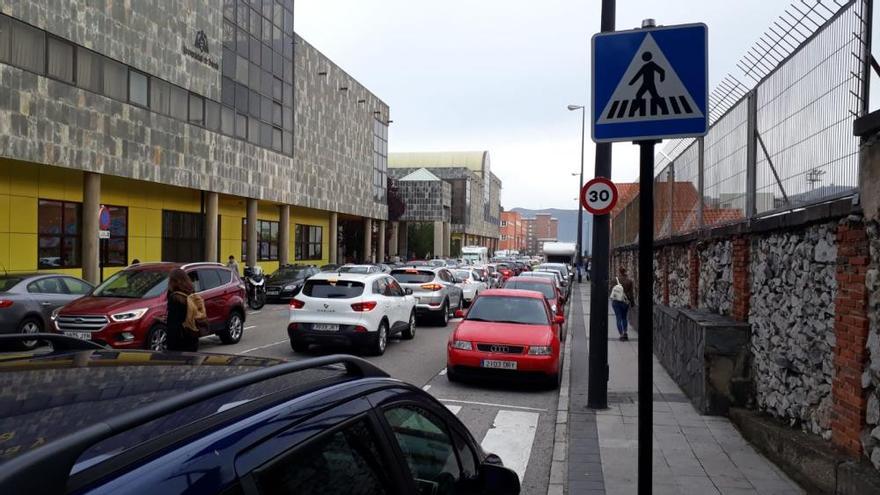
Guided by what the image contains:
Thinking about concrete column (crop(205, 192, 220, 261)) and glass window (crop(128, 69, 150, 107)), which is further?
concrete column (crop(205, 192, 220, 261))

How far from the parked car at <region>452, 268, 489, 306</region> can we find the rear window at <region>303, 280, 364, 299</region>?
1199cm

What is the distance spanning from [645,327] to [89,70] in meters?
23.8

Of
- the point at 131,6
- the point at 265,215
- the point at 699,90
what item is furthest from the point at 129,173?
the point at 699,90

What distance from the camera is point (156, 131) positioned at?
26.1 meters

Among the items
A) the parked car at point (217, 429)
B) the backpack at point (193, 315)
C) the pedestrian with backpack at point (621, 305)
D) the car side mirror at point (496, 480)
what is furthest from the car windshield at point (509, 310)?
the parked car at point (217, 429)

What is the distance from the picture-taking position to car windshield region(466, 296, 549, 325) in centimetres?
1098

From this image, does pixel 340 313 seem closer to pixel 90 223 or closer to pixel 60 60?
pixel 90 223

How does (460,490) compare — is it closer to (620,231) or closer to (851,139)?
(851,139)

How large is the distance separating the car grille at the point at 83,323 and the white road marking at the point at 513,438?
6660mm

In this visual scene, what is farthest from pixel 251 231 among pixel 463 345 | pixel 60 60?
pixel 463 345

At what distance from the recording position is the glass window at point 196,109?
92.8 ft

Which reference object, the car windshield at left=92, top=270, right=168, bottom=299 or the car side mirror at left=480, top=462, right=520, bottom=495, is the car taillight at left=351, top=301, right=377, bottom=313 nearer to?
the car windshield at left=92, top=270, right=168, bottom=299

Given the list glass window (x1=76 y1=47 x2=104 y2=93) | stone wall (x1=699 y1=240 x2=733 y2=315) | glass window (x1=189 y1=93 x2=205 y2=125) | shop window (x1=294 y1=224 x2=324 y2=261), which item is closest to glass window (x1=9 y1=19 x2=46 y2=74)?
glass window (x1=76 y1=47 x2=104 y2=93)

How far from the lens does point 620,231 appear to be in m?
29.5
